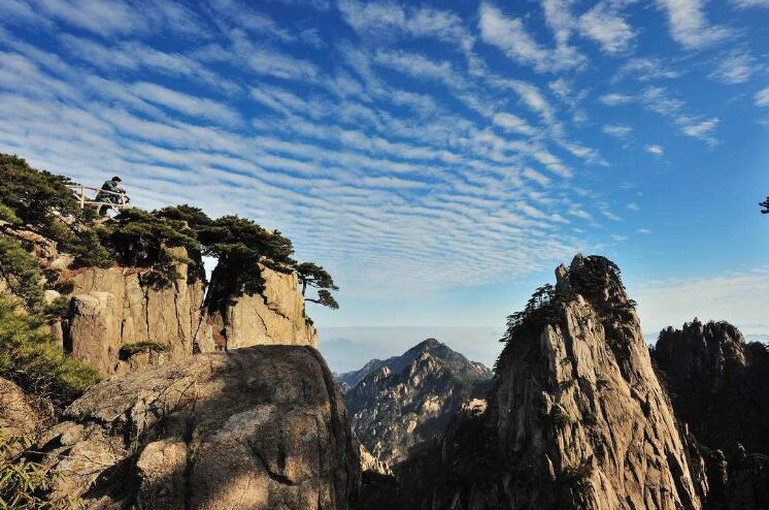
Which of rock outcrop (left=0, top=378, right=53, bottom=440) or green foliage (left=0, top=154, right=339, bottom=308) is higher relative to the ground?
green foliage (left=0, top=154, right=339, bottom=308)

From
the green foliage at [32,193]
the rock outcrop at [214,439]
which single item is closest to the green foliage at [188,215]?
the green foliage at [32,193]

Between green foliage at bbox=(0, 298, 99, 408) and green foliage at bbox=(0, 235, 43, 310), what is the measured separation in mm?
5151

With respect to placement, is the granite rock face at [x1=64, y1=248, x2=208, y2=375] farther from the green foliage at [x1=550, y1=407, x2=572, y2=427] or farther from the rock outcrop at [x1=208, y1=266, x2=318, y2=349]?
the green foliage at [x1=550, y1=407, x2=572, y2=427]

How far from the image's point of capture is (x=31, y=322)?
21391 millimetres

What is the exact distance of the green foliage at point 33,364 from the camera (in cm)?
1838

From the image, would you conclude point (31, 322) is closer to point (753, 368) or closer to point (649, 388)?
point (649, 388)

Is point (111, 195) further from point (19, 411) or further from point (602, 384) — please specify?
point (602, 384)

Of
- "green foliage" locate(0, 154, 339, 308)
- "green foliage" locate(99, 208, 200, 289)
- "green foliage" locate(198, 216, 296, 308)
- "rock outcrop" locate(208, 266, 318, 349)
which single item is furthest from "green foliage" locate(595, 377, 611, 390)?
"green foliage" locate(99, 208, 200, 289)

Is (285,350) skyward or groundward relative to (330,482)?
skyward

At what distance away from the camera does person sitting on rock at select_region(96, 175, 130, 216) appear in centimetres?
3550

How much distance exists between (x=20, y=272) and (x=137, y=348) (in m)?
9.48

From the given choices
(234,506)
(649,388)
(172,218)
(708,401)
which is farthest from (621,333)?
(234,506)

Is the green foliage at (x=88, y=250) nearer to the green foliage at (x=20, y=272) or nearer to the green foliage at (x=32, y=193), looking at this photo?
the green foliage at (x=32, y=193)

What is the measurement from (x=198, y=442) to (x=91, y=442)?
15.1ft
